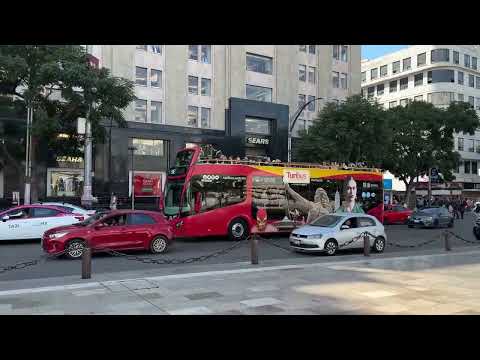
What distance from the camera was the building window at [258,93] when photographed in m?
38.9

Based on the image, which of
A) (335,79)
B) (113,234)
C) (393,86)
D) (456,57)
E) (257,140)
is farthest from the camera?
(393,86)

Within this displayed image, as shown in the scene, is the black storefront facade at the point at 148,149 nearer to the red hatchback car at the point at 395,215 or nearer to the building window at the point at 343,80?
the building window at the point at 343,80

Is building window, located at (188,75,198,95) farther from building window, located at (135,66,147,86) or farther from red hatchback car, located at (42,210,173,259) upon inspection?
red hatchback car, located at (42,210,173,259)

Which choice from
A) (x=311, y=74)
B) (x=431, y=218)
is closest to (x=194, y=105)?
(x=311, y=74)

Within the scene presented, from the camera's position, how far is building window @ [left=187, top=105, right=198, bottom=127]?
36.0 meters

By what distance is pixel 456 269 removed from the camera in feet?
40.3

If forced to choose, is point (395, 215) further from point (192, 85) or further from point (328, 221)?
point (192, 85)

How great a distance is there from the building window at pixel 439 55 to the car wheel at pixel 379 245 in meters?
56.4

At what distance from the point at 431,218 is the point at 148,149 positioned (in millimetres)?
20134

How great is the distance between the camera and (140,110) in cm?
3388

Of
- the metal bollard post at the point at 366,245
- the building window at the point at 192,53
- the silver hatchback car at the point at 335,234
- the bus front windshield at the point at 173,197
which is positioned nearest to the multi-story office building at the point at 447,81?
the building window at the point at 192,53
